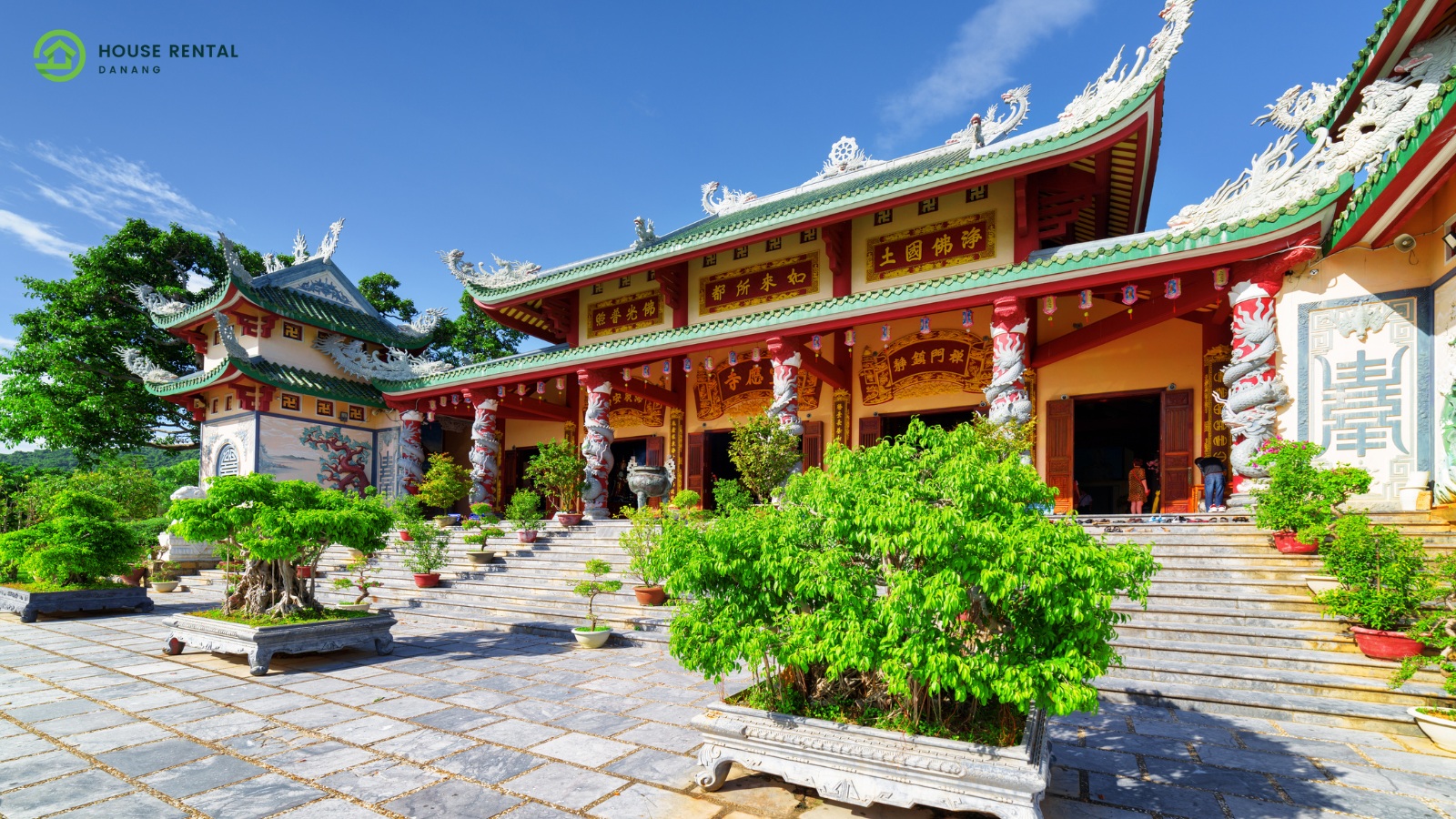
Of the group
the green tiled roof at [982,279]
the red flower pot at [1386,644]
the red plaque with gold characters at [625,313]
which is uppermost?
the red plaque with gold characters at [625,313]

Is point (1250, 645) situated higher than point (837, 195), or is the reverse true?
point (837, 195)

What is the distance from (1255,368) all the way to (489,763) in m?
8.53

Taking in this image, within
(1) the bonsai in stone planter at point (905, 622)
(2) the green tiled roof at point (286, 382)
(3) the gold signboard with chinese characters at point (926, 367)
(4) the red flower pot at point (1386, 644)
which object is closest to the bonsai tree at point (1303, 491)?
(4) the red flower pot at point (1386, 644)

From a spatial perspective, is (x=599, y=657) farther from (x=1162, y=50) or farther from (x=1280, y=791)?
(x=1162, y=50)

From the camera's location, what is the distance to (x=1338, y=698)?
4766 millimetres

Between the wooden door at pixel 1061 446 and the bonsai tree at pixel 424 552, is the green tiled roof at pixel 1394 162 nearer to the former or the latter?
the wooden door at pixel 1061 446

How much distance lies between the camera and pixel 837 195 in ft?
37.4

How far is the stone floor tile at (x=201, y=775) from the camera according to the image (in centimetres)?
346

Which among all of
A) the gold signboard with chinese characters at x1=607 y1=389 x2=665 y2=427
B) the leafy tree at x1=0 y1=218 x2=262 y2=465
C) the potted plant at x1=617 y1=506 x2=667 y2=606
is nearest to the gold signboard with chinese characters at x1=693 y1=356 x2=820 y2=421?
the gold signboard with chinese characters at x1=607 y1=389 x2=665 y2=427

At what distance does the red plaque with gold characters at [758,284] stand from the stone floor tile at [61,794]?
11.2 meters

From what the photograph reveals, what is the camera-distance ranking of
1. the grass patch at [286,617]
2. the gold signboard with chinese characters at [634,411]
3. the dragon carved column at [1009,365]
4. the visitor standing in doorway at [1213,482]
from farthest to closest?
1. the gold signboard with chinese characters at [634,411]
2. the dragon carved column at [1009,365]
3. the visitor standing in doorway at [1213,482]
4. the grass patch at [286,617]

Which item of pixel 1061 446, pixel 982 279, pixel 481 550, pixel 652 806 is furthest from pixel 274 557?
pixel 1061 446

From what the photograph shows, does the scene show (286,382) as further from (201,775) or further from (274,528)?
(201,775)

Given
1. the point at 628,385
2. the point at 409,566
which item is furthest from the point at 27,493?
the point at 628,385
